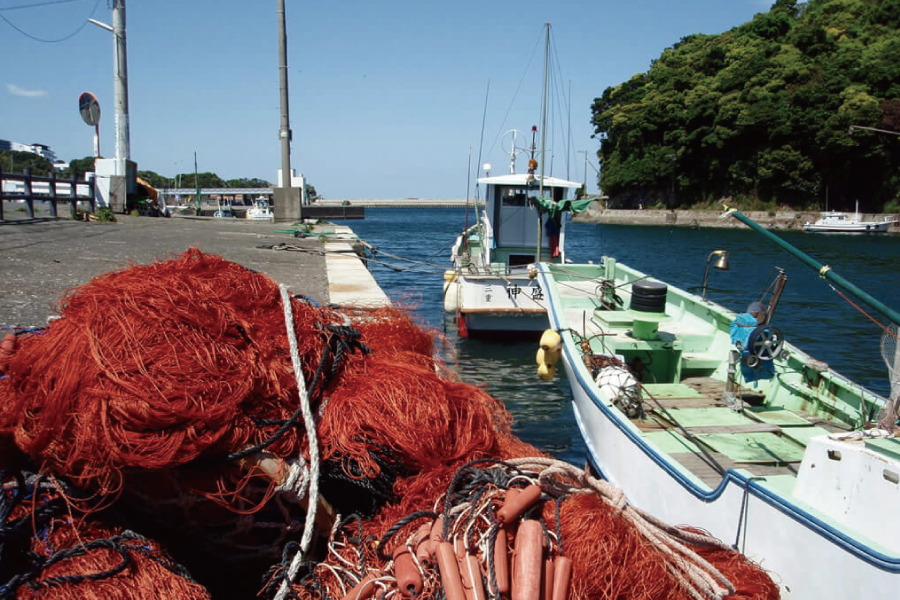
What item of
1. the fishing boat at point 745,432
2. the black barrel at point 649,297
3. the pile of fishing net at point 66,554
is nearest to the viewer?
the pile of fishing net at point 66,554

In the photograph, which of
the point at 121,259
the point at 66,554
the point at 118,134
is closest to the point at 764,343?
the point at 66,554

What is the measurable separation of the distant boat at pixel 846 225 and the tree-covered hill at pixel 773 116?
7.91 m

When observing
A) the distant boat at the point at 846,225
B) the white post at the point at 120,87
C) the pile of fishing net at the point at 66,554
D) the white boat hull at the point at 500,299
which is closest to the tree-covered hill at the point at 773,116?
the distant boat at the point at 846,225

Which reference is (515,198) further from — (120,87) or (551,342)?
(120,87)

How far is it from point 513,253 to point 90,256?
10.6m

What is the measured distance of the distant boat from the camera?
53.4 m

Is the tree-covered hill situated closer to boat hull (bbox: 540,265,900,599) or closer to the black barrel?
the black barrel

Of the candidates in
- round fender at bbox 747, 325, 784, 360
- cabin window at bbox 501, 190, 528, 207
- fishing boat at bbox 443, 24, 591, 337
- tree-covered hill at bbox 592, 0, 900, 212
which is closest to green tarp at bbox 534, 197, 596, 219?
fishing boat at bbox 443, 24, 591, 337

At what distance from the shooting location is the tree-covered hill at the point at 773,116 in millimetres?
61812

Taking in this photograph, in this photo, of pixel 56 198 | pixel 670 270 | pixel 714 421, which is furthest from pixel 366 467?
pixel 670 270

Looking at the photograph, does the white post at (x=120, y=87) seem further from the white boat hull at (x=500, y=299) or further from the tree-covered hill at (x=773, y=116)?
the tree-covered hill at (x=773, y=116)

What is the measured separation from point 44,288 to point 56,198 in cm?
1282

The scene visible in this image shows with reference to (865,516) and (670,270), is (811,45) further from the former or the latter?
(865,516)

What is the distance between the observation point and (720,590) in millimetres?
2529
